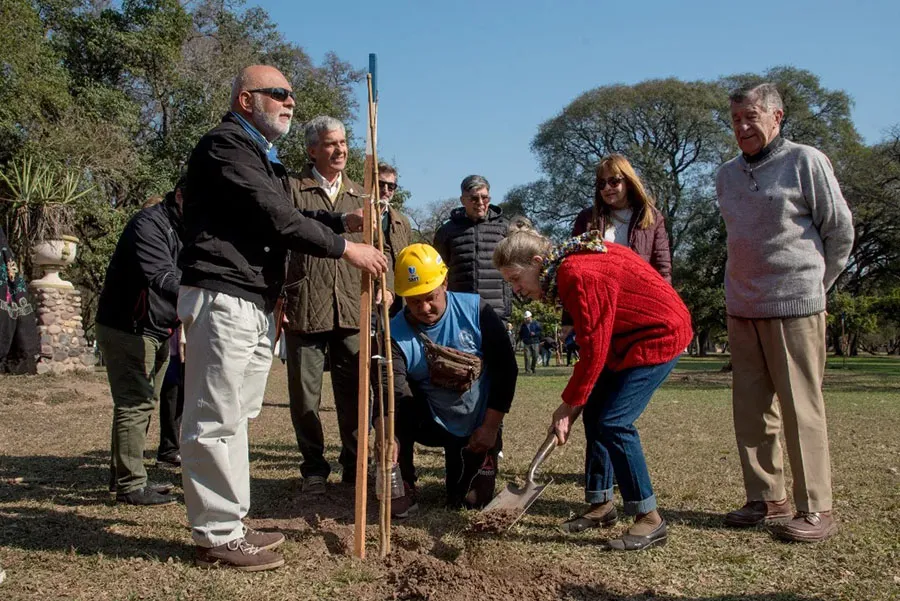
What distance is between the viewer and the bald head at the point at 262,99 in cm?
360

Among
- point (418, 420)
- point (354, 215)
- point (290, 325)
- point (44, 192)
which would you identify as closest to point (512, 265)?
point (354, 215)

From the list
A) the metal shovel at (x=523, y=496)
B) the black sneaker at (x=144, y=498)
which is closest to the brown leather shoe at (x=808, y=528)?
the metal shovel at (x=523, y=496)

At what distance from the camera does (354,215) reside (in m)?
4.21

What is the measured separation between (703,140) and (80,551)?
4194cm

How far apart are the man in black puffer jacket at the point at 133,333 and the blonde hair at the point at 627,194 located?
2.70 meters

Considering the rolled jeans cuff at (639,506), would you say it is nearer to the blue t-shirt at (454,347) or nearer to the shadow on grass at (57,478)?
the blue t-shirt at (454,347)

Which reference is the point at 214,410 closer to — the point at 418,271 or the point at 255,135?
the point at 255,135

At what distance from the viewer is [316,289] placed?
490 cm

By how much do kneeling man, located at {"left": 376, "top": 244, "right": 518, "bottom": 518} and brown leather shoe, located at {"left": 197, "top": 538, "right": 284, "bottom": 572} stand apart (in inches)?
43.0

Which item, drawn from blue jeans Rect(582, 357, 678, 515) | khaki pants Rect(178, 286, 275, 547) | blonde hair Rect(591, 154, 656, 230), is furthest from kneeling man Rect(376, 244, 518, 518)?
khaki pants Rect(178, 286, 275, 547)

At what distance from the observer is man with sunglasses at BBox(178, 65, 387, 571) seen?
3.40 m

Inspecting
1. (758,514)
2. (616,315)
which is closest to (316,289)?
(616,315)

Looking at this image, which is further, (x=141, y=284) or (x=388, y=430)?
(x=141, y=284)

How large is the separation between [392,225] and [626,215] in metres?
1.68
